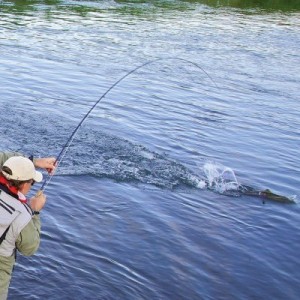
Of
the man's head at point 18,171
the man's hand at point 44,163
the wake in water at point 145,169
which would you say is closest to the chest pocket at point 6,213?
the man's head at point 18,171

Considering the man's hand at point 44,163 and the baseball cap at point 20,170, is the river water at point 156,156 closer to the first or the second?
the man's hand at point 44,163

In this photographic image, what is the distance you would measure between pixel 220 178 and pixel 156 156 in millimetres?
1601

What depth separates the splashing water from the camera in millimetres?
11336

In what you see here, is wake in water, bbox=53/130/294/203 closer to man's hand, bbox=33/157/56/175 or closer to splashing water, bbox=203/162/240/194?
splashing water, bbox=203/162/240/194

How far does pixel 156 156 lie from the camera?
12688 mm

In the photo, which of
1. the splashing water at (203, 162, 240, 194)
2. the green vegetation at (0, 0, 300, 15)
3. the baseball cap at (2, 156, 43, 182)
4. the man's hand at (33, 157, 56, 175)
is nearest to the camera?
the baseball cap at (2, 156, 43, 182)

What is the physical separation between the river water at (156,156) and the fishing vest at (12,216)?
7.87 ft

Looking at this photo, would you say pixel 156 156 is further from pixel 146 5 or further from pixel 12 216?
pixel 146 5

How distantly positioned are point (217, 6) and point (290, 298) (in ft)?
116

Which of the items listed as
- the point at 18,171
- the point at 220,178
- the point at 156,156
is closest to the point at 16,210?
the point at 18,171

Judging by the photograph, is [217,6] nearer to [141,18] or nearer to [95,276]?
[141,18]

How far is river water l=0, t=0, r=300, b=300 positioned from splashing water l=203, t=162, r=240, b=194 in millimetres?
99

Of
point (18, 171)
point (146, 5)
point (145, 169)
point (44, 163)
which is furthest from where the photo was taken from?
point (146, 5)

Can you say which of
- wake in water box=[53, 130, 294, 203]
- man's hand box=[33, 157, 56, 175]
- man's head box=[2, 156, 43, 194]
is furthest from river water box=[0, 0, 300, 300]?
man's head box=[2, 156, 43, 194]
